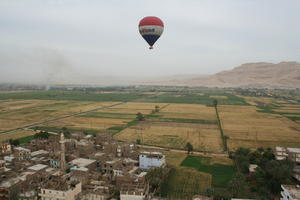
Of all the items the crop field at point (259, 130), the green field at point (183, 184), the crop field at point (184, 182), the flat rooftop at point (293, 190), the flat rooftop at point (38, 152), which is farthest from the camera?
the crop field at point (259, 130)

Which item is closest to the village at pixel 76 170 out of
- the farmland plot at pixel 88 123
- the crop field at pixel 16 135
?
the crop field at pixel 16 135

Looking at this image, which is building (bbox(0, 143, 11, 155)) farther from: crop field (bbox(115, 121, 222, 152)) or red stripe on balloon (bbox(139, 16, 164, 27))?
red stripe on balloon (bbox(139, 16, 164, 27))

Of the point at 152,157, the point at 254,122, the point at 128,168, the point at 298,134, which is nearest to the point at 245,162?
the point at 152,157

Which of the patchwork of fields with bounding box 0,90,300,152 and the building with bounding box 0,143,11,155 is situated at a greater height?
the building with bounding box 0,143,11,155

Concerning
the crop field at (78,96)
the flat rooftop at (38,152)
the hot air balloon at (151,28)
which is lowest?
the flat rooftop at (38,152)

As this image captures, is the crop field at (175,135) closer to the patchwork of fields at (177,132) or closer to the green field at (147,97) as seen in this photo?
the patchwork of fields at (177,132)

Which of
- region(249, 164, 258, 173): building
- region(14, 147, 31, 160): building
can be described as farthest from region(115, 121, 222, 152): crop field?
region(14, 147, 31, 160): building

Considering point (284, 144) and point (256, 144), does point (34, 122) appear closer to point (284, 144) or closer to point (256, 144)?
point (256, 144)
